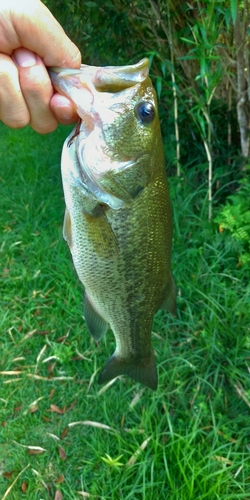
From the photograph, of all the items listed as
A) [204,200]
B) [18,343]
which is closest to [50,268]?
[18,343]

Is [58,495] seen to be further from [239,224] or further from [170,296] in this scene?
[239,224]

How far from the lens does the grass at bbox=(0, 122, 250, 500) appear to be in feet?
6.95

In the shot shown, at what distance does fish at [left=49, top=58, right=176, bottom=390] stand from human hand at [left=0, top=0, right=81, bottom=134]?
45 mm

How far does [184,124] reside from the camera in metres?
3.94

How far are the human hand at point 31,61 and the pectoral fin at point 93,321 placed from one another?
65cm

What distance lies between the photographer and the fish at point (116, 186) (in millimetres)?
1246

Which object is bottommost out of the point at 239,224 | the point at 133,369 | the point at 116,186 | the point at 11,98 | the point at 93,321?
the point at 239,224

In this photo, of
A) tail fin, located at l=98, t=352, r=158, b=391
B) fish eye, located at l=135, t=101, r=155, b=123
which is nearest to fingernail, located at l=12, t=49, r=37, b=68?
fish eye, located at l=135, t=101, r=155, b=123

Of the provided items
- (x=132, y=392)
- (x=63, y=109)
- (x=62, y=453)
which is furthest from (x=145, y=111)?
(x=62, y=453)

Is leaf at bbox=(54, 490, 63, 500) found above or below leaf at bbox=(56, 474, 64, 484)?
above

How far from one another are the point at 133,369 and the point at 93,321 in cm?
30

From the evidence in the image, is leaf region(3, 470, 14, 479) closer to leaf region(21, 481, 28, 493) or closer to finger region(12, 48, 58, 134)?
leaf region(21, 481, 28, 493)

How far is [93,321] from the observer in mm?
1595

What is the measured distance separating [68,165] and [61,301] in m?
2.01
